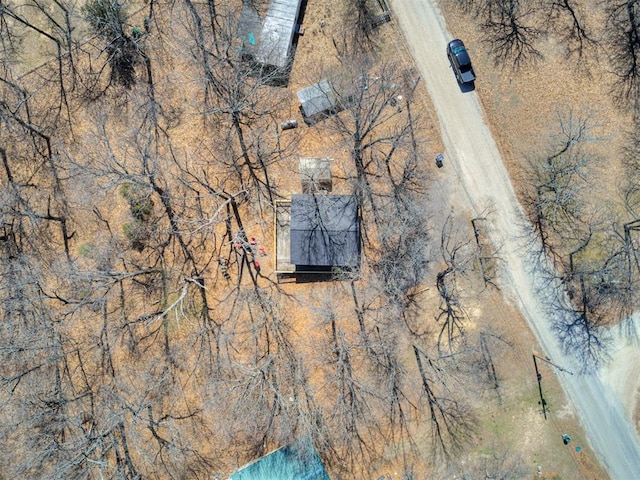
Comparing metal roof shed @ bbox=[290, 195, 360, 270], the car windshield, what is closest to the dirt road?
the car windshield

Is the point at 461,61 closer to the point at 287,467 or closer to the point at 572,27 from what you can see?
the point at 572,27

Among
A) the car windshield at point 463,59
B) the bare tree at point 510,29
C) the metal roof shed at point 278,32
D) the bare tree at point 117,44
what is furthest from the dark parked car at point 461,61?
the bare tree at point 117,44

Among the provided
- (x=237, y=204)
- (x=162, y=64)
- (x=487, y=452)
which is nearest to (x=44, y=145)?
(x=162, y=64)

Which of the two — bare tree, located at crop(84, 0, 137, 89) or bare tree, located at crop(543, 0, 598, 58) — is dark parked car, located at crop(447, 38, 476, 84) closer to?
bare tree, located at crop(543, 0, 598, 58)

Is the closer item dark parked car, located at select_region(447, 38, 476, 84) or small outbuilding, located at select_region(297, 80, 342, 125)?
dark parked car, located at select_region(447, 38, 476, 84)

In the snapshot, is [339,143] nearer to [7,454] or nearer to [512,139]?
[512,139]

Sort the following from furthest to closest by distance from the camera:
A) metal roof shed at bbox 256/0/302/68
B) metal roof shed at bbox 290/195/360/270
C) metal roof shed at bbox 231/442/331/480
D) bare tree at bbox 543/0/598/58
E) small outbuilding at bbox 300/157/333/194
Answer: bare tree at bbox 543/0/598/58 < small outbuilding at bbox 300/157/333/194 < metal roof shed at bbox 256/0/302/68 < metal roof shed at bbox 231/442/331/480 < metal roof shed at bbox 290/195/360/270

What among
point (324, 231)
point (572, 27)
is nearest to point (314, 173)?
point (324, 231)
